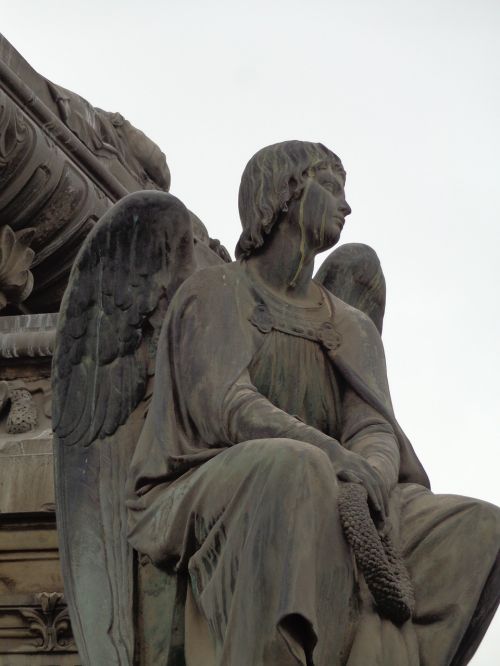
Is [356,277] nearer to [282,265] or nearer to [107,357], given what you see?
[282,265]

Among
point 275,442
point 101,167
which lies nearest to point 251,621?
point 275,442

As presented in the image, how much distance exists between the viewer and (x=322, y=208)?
20.4 ft

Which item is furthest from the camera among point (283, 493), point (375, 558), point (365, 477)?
point (365, 477)

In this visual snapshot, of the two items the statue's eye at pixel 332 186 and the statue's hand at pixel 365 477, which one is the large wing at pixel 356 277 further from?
the statue's hand at pixel 365 477

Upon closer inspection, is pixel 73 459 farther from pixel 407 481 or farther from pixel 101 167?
pixel 101 167

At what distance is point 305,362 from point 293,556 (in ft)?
3.66

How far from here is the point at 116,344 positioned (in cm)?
643

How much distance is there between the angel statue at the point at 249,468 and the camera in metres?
5.37

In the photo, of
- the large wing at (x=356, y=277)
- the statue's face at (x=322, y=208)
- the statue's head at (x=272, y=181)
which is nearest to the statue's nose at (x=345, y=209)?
the statue's face at (x=322, y=208)

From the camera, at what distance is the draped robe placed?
17.3ft

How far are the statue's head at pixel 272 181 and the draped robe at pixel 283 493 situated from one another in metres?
0.17

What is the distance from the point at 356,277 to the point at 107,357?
1.51m

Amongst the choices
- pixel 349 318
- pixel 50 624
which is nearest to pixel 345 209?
pixel 349 318

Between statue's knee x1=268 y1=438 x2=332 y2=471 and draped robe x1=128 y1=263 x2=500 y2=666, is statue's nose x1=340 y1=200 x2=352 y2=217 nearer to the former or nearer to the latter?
draped robe x1=128 y1=263 x2=500 y2=666
